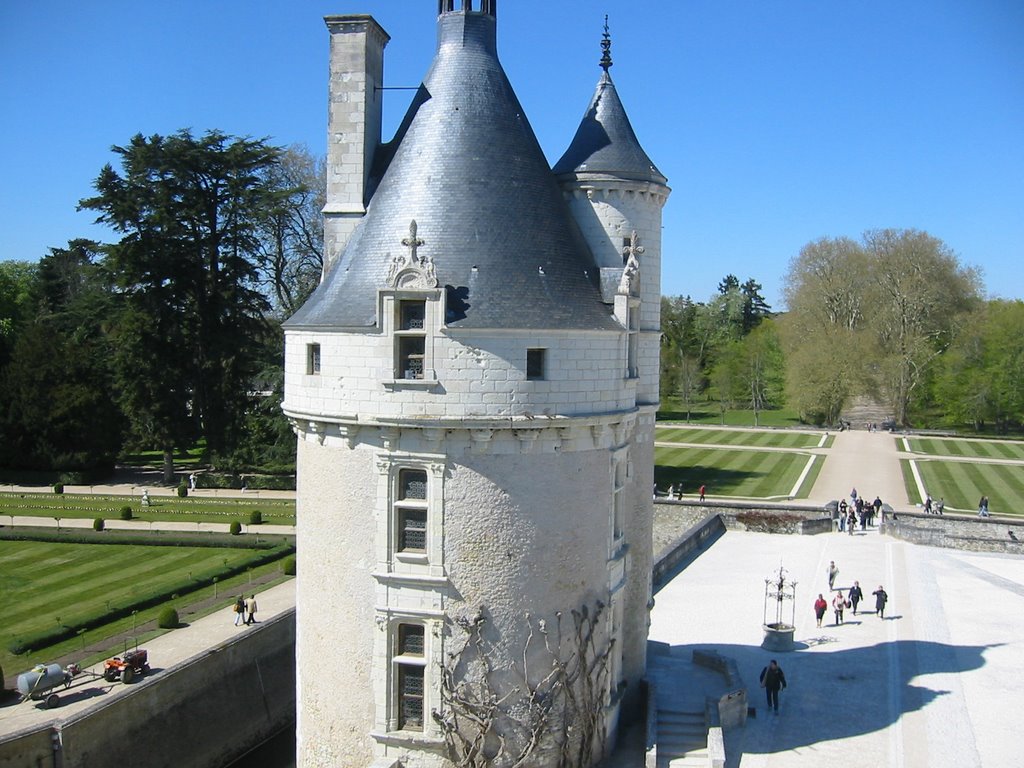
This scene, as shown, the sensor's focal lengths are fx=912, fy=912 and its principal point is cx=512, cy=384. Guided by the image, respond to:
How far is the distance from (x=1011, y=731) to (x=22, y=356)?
46241 millimetres

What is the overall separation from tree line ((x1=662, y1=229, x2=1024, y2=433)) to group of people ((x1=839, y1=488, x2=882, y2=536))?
3432 cm

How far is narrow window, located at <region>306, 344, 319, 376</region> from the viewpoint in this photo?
51.8 ft

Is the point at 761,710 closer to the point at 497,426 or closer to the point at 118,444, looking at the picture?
the point at 497,426

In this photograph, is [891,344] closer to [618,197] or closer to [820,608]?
[820,608]

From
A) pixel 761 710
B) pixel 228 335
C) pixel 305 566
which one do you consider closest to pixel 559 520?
pixel 305 566

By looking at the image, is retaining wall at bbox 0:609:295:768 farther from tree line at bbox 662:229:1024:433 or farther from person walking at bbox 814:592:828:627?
tree line at bbox 662:229:1024:433

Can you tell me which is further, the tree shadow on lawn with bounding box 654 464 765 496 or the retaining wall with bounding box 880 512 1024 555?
the tree shadow on lawn with bounding box 654 464 765 496

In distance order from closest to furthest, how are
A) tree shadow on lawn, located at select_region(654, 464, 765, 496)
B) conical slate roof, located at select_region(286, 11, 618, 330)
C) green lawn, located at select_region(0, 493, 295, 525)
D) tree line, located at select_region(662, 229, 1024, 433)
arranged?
conical slate roof, located at select_region(286, 11, 618, 330) → green lawn, located at select_region(0, 493, 295, 525) → tree shadow on lawn, located at select_region(654, 464, 765, 496) → tree line, located at select_region(662, 229, 1024, 433)

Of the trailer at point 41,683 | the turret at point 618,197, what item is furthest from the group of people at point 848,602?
the trailer at point 41,683

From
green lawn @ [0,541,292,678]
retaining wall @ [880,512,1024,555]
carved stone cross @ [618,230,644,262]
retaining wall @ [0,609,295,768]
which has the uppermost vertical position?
carved stone cross @ [618,230,644,262]

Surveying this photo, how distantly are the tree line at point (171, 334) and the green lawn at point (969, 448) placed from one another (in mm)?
43416

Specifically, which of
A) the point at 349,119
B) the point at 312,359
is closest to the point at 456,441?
the point at 312,359

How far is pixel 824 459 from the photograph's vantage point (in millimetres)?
57875

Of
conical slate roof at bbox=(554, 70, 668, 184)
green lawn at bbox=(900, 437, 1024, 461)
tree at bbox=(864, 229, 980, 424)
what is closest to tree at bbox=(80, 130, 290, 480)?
conical slate roof at bbox=(554, 70, 668, 184)
